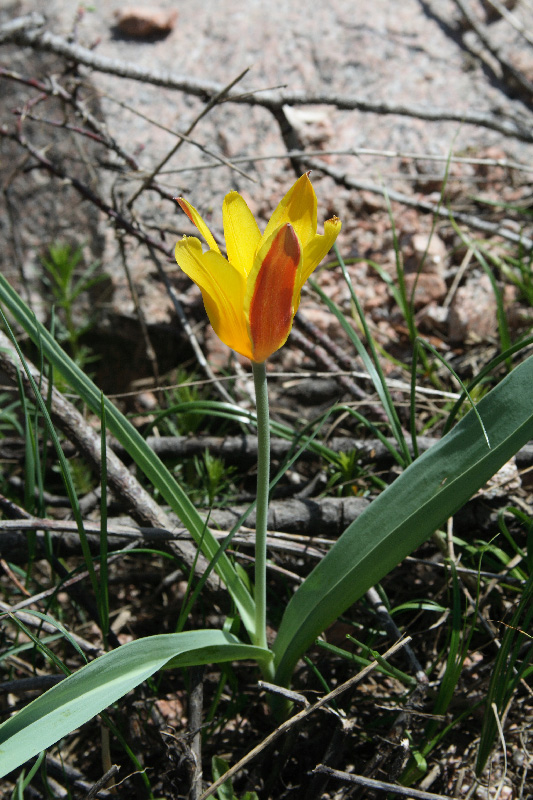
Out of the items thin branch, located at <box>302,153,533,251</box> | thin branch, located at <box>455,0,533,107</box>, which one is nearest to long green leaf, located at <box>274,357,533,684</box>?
thin branch, located at <box>302,153,533,251</box>

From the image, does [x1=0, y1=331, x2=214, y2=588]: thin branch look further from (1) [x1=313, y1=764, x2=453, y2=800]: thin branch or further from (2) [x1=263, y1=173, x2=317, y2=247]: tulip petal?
(2) [x1=263, y1=173, x2=317, y2=247]: tulip petal

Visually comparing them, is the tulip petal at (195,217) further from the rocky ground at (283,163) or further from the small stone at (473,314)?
the small stone at (473,314)

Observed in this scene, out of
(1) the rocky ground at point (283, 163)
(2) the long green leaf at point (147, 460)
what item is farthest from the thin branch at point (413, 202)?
(2) the long green leaf at point (147, 460)

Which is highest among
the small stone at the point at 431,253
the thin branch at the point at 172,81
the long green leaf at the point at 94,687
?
the thin branch at the point at 172,81

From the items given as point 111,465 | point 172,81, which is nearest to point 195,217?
point 111,465

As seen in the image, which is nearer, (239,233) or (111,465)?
(239,233)

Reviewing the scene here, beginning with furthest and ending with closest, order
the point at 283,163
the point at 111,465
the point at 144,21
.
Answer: the point at 144,21 → the point at 283,163 → the point at 111,465

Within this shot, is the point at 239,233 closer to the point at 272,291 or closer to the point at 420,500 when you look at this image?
the point at 272,291
